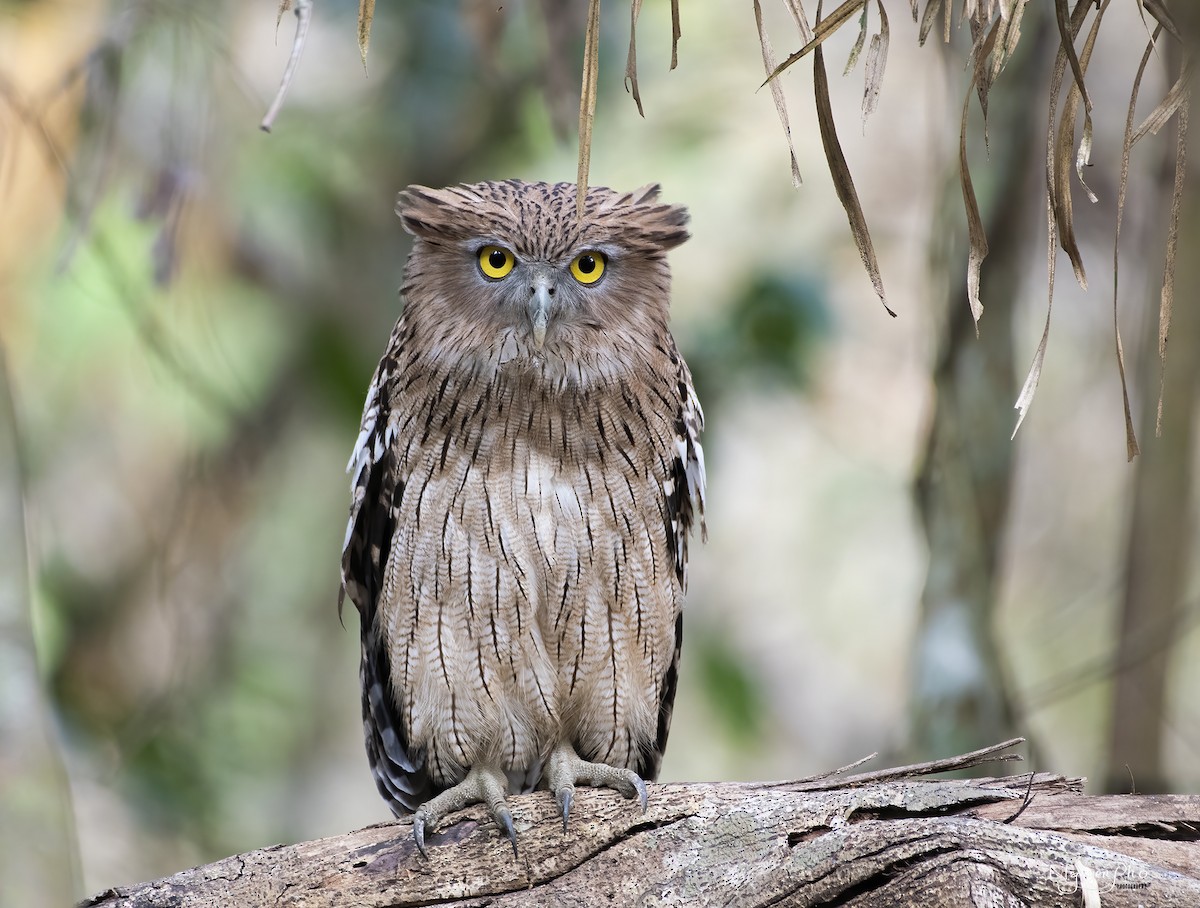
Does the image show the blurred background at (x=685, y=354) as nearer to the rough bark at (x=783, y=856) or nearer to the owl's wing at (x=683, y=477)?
the owl's wing at (x=683, y=477)

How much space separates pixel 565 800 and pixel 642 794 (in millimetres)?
209

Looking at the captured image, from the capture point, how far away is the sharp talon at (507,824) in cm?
240

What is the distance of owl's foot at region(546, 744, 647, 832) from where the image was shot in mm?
2543

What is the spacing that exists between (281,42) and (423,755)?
4.32 meters

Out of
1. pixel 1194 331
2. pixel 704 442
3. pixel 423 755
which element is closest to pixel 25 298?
pixel 704 442

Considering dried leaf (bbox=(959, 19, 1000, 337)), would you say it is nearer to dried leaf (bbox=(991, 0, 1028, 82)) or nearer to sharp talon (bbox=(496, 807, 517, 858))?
dried leaf (bbox=(991, 0, 1028, 82))

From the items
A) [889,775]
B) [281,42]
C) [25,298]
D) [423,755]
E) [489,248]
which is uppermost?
[281,42]

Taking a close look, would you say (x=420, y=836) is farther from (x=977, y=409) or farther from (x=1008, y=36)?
(x=977, y=409)

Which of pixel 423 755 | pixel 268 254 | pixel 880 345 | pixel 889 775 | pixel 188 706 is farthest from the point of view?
pixel 880 345

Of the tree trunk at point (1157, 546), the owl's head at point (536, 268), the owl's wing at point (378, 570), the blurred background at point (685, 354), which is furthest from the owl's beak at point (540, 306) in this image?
the tree trunk at point (1157, 546)

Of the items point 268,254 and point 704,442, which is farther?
point 268,254

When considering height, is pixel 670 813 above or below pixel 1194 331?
below

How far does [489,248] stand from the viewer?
2877mm

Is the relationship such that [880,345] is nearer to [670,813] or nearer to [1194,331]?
[1194,331]
